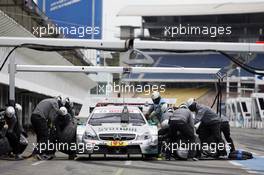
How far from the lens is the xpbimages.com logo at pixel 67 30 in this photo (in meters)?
28.3

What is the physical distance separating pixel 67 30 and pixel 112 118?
12.3 meters

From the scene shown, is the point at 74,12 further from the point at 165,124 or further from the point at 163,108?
the point at 165,124

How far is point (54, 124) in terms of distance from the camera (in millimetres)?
16703

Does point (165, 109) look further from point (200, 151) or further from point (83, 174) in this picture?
point (83, 174)

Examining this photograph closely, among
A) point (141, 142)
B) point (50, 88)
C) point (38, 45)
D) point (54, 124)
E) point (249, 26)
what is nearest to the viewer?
point (38, 45)

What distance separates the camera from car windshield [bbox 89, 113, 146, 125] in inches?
667

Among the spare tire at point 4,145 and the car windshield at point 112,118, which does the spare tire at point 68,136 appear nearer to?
the car windshield at point 112,118

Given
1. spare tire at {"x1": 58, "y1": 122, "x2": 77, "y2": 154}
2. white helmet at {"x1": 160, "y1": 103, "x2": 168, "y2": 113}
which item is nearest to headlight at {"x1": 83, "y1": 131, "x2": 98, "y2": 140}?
spare tire at {"x1": 58, "y1": 122, "x2": 77, "y2": 154}

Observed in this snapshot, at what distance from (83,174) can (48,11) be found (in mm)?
22799

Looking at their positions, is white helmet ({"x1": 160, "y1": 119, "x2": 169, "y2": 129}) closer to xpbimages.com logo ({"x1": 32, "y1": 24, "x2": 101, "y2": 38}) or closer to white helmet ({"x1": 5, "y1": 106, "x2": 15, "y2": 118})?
white helmet ({"x1": 5, "y1": 106, "x2": 15, "y2": 118})

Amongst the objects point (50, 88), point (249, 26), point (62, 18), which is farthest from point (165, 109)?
point (249, 26)

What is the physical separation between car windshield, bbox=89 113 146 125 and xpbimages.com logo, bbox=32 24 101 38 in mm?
9985

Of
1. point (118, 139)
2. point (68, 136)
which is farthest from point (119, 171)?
point (68, 136)

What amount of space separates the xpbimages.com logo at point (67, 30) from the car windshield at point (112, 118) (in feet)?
32.8
